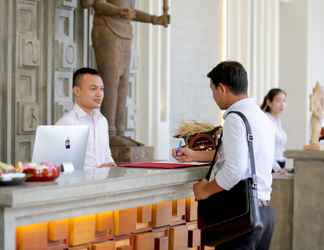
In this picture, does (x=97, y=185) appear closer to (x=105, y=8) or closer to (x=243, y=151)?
(x=243, y=151)

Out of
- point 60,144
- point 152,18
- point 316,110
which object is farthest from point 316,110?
point 60,144

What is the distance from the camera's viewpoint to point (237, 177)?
379 centimetres

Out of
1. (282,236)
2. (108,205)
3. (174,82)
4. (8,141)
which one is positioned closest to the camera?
(108,205)

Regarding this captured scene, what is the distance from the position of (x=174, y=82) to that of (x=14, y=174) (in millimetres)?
6594

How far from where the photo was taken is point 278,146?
859cm

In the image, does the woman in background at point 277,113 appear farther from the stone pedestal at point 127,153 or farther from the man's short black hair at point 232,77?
the man's short black hair at point 232,77

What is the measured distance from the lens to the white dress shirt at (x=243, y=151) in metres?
3.78

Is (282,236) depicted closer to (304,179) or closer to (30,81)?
(304,179)

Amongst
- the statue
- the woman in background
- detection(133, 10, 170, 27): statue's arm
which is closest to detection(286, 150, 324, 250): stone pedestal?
the statue

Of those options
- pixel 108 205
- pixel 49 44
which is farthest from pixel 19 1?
pixel 108 205

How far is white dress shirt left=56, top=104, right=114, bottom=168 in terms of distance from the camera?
4938 millimetres

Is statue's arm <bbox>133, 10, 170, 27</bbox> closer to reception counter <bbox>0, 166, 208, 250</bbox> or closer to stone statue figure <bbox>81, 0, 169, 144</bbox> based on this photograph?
stone statue figure <bbox>81, 0, 169, 144</bbox>

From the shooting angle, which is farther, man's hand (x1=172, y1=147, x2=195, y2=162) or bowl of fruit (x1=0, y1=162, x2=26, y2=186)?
man's hand (x1=172, y1=147, x2=195, y2=162)

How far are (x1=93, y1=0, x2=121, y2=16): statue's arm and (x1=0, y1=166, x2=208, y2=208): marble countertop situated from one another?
8.13 ft
